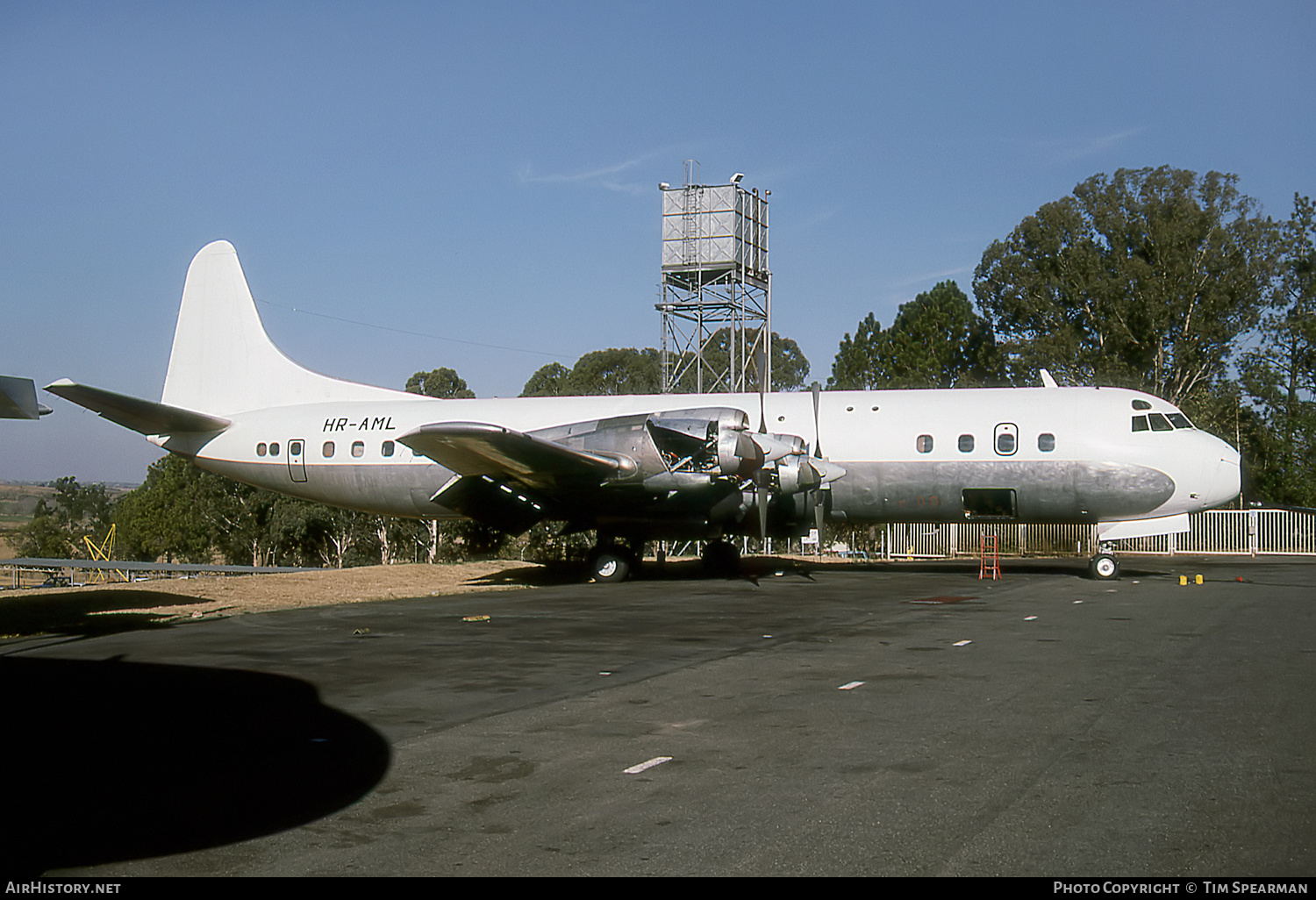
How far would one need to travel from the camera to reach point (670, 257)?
173ft

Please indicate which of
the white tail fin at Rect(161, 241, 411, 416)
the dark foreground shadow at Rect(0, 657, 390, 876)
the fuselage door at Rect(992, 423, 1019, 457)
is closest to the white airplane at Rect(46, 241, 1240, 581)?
the fuselage door at Rect(992, 423, 1019, 457)

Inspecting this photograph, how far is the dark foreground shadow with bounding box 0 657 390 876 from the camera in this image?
5039 millimetres

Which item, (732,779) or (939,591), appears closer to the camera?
(732,779)

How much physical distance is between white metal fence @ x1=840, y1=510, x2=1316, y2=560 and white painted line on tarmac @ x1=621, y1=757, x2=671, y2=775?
1197 inches

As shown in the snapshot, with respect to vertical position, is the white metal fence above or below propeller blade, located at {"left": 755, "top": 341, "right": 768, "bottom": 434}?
below

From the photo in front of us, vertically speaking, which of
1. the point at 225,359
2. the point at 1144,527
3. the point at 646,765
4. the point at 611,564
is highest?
the point at 225,359

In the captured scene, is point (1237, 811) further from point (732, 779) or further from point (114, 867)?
point (114, 867)

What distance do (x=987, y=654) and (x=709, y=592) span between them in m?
8.56

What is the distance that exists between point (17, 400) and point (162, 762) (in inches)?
242

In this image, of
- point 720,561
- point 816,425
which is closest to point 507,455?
point 720,561

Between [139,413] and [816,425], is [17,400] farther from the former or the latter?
[816,425]

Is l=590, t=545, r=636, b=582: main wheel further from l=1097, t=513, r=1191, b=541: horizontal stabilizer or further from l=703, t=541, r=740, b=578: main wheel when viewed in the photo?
l=1097, t=513, r=1191, b=541: horizontal stabilizer

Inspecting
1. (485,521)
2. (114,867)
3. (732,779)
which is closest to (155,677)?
(114,867)

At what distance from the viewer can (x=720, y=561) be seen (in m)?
24.0
